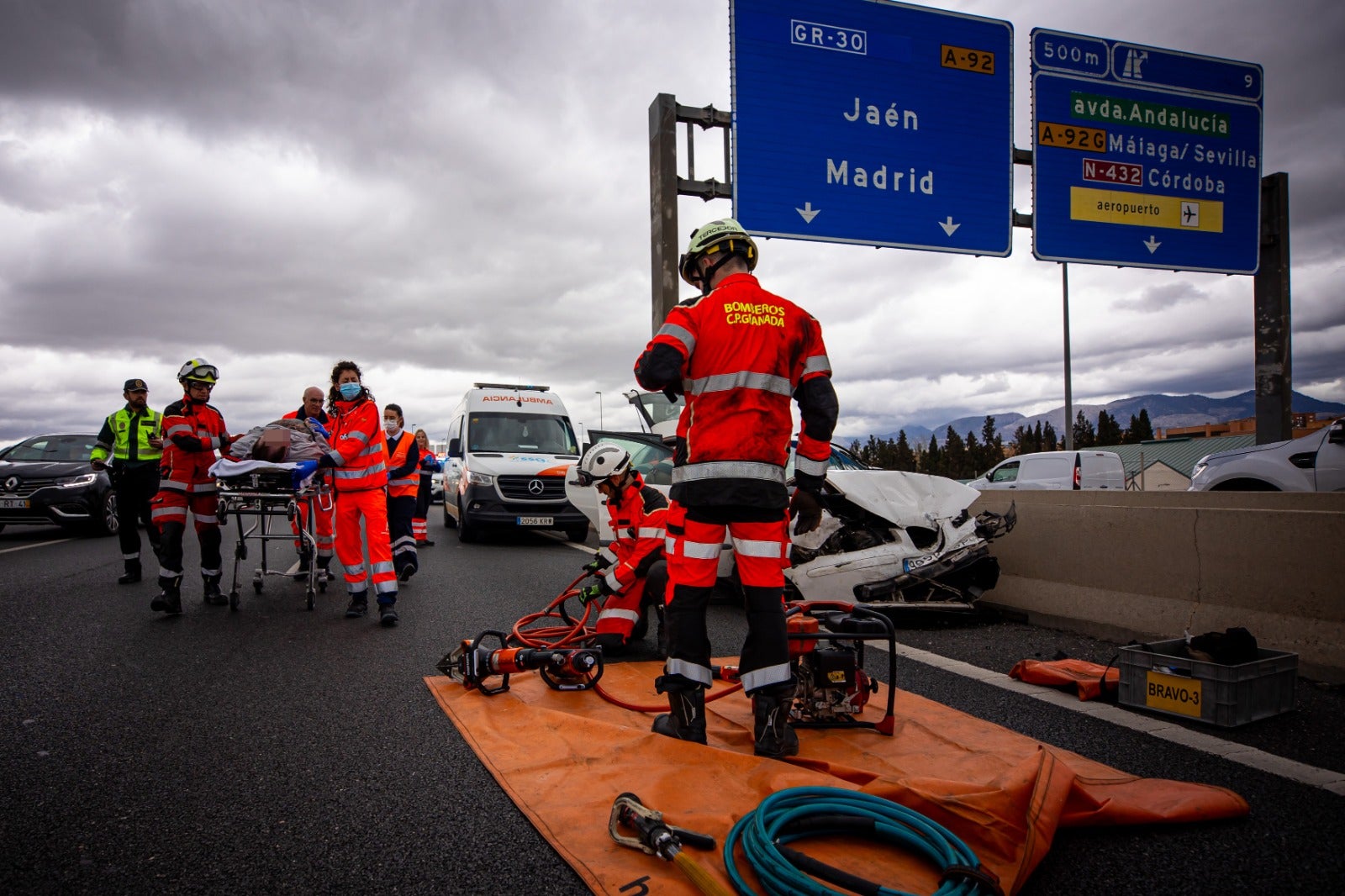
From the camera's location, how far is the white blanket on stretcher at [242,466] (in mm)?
5723

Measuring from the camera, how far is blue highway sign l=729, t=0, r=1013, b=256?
27.7 feet

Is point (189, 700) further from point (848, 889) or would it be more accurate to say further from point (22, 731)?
point (848, 889)

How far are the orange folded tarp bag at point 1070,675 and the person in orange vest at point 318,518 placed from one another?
17.1 feet

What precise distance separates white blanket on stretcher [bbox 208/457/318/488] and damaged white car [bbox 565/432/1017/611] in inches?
88.9

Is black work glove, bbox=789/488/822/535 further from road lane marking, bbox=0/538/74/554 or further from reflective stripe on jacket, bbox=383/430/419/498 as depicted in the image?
road lane marking, bbox=0/538/74/554

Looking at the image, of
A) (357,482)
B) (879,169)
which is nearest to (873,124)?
(879,169)

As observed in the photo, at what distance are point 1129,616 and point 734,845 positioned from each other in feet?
12.7

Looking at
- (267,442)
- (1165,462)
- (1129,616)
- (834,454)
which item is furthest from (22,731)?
(1165,462)

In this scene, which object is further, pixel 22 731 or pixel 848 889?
pixel 22 731

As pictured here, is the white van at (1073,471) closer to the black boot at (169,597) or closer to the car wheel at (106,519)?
the black boot at (169,597)

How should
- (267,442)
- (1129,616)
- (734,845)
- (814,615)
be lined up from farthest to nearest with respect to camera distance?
(267,442)
(1129,616)
(814,615)
(734,845)

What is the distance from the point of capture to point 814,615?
147 inches

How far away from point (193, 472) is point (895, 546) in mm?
5729

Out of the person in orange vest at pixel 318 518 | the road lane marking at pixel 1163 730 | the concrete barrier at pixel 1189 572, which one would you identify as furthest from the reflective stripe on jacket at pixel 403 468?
the concrete barrier at pixel 1189 572
